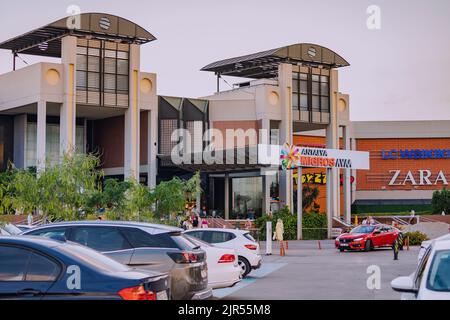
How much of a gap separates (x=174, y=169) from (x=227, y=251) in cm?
4493

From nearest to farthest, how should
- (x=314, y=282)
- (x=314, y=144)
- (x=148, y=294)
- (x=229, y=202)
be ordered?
(x=148, y=294), (x=314, y=282), (x=229, y=202), (x=314, y=144)

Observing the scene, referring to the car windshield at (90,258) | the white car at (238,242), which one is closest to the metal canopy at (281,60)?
the white car at (238,242)

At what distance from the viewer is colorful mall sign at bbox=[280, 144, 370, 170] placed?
49.2 meters

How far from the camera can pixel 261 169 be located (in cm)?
6178

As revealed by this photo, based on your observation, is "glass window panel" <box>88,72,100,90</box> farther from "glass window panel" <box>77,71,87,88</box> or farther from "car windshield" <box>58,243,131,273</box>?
"car windshield" <box>58,243,131,273</box>

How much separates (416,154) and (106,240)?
67.2 m

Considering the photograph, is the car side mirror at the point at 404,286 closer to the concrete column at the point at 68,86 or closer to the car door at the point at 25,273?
the car door at the point at 25,273

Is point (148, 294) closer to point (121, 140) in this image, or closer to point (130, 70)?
point (130, 70)

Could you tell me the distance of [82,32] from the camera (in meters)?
56.0

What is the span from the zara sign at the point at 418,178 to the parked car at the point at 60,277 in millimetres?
70308

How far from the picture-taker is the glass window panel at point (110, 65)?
57344 millimetres

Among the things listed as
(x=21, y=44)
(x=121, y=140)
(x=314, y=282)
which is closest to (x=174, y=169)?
(x=121, y=140)

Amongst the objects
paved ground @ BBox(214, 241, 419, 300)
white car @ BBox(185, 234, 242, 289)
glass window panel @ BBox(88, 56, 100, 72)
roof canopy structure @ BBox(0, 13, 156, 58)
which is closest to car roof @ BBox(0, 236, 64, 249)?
white car @ BBox(185, 234, 242, 289)

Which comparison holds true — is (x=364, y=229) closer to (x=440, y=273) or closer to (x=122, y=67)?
(x=122, y=67)
